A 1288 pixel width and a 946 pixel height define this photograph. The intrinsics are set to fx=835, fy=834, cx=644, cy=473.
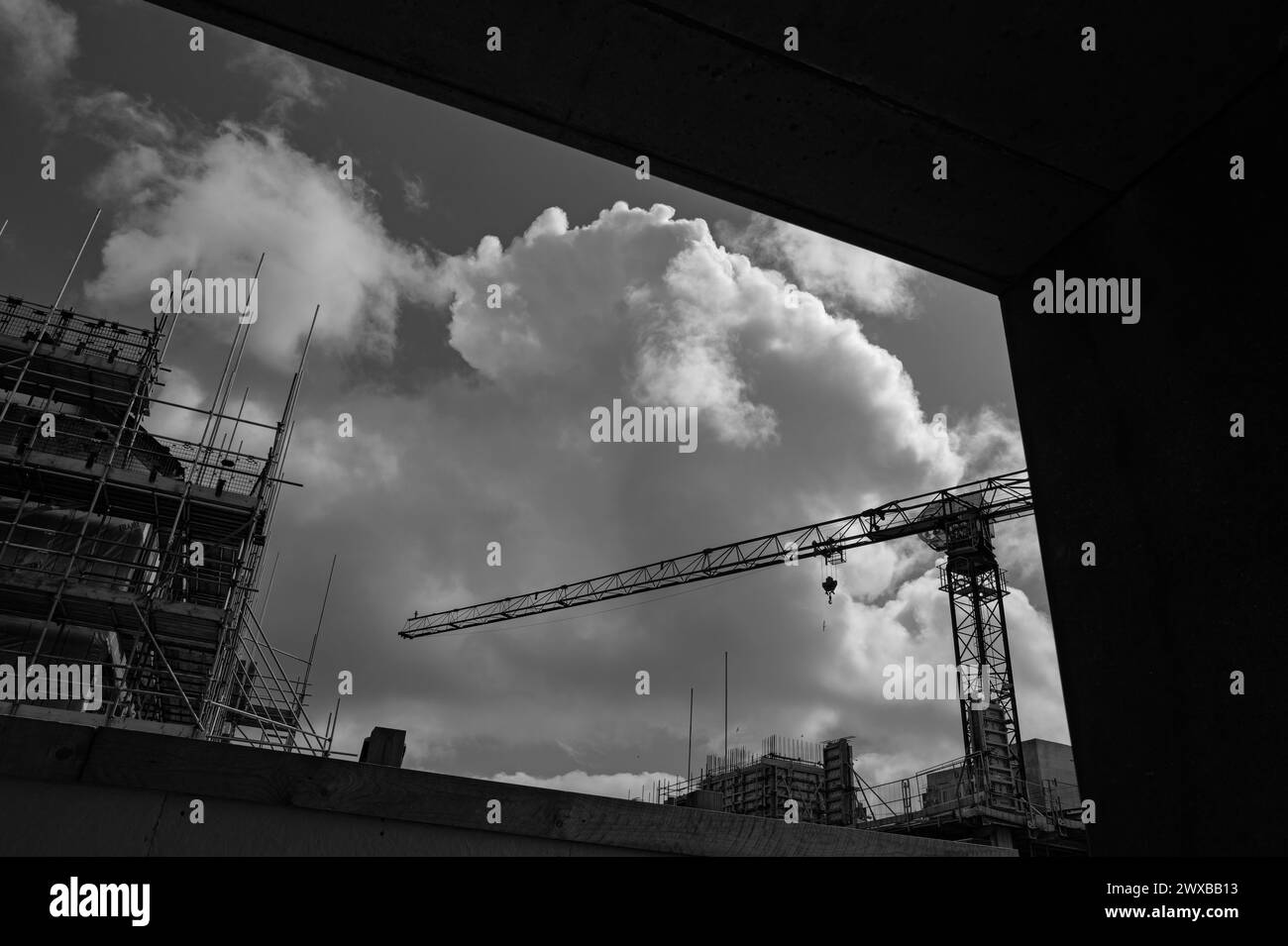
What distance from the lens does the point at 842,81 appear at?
2568mm

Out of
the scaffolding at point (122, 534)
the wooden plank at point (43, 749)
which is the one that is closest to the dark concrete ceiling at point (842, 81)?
the wooden plank at point (43, 749)

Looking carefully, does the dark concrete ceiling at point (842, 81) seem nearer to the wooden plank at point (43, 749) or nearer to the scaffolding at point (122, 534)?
the wooden plank at point (43, 749)

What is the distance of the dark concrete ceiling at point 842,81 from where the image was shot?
2.40 metres

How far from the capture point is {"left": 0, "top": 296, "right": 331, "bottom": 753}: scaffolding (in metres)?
19.2

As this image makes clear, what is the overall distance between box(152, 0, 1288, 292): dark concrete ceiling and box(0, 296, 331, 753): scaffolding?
18.2 meters

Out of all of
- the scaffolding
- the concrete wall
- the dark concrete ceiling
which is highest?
the scaffolding

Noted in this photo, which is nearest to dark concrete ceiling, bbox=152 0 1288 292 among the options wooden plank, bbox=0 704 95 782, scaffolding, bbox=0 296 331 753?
wooden plank, bbox=0 704 95 782

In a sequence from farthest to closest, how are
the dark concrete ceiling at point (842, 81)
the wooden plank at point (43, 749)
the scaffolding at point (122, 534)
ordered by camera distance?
the scaffolding at point (122, 534), the wooden plank at point (43, 749), the dark concrete ceiling at point (842, 81)

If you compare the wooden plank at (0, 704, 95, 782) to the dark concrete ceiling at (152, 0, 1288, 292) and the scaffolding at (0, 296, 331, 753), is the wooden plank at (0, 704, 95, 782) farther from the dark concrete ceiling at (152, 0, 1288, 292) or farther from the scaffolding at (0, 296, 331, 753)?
the scaffolding at (0, 296, 331, 753)

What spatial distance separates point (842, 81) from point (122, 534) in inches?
978

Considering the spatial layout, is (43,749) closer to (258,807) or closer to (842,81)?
(258,807)

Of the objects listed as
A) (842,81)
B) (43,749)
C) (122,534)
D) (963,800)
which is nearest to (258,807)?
(43,749)

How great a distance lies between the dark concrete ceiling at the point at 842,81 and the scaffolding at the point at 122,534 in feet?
59.7
